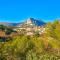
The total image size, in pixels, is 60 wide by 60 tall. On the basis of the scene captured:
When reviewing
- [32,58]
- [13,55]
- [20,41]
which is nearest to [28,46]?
[20,41]

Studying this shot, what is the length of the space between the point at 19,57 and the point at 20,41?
358cm

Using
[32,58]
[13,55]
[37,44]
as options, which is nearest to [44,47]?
[37,44]

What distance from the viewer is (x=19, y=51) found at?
24.9 metres

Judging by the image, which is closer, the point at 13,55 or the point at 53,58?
the point at 53,58

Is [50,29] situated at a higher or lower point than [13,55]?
higher

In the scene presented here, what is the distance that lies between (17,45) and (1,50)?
98.1 inches

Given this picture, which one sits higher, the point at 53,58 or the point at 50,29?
the point at 50,29

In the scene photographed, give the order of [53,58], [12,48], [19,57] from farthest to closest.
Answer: [12,48] → [19,57] → [53,58]

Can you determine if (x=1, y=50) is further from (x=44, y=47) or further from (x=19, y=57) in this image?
(x=44, y=47)

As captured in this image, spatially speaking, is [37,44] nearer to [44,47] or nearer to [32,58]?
[44,47]

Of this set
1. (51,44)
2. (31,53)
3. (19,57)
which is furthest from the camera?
(51,44)

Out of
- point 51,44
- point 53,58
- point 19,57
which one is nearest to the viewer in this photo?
point 53,58

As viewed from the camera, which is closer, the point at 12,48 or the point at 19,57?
the point at 19,57

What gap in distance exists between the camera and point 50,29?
86.0 ft
